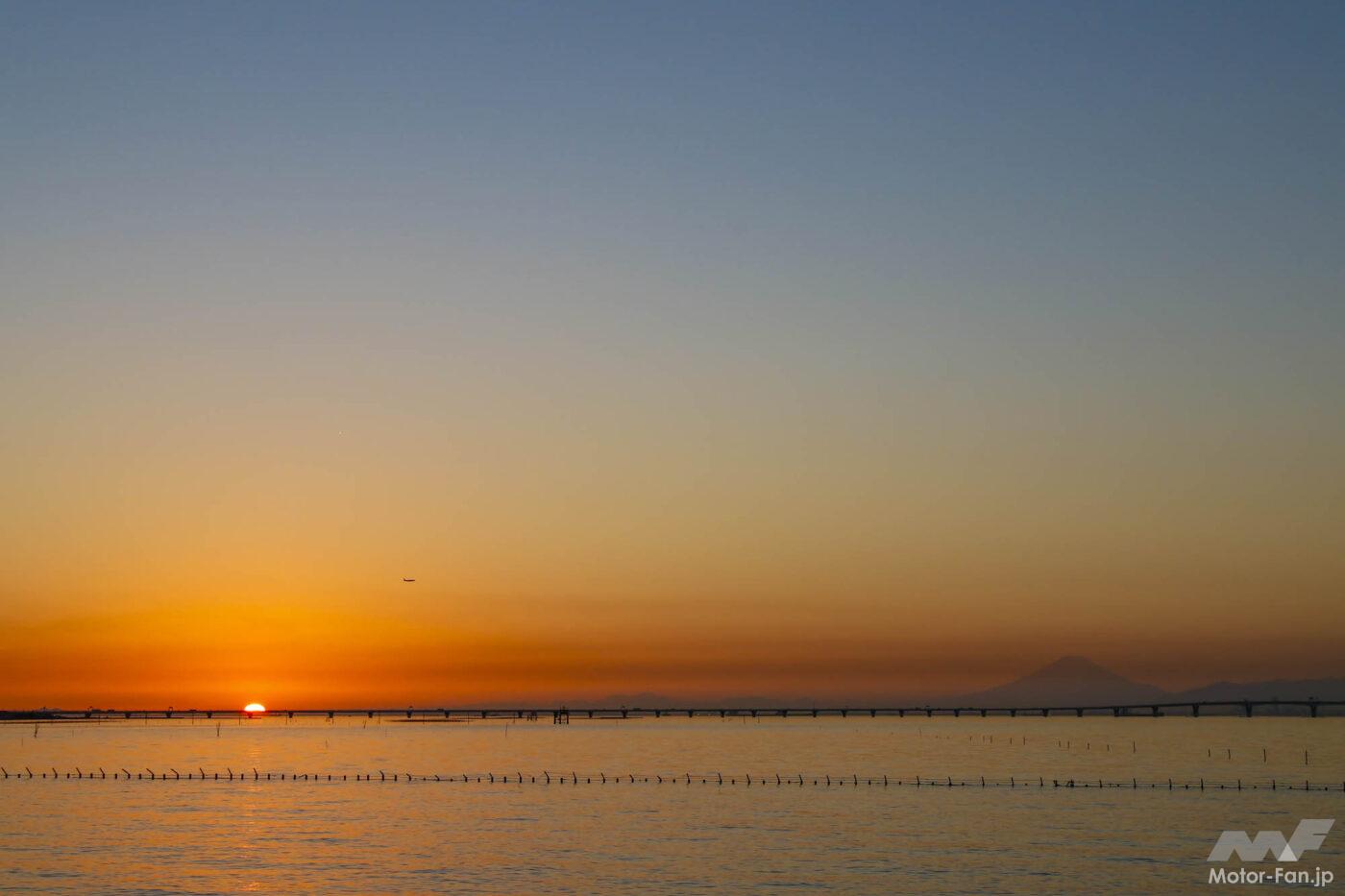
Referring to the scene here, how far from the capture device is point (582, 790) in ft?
458

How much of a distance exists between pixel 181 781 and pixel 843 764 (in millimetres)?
88905

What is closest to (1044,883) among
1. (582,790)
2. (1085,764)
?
(582,790)

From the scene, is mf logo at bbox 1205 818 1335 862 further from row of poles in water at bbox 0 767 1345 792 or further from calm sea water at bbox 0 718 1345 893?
row of poles in water at bbox 0 767 1345 792

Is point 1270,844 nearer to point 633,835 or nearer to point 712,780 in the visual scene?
point 633,835

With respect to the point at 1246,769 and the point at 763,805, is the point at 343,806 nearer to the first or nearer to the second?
the point at 763,805

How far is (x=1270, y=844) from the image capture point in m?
92.9
